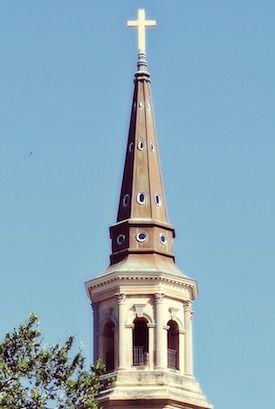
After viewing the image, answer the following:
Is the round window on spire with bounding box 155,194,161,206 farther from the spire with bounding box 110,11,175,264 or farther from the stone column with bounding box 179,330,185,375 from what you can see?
the stone column with bounding box 179,330,185,375

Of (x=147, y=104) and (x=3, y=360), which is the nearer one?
(x=3, y=360)

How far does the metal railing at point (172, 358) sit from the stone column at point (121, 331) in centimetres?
221

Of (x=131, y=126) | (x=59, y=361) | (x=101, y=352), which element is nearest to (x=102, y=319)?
(x=101, y=352)

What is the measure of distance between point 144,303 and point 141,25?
15878mm

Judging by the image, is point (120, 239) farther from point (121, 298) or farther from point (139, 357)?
point (139, 357)

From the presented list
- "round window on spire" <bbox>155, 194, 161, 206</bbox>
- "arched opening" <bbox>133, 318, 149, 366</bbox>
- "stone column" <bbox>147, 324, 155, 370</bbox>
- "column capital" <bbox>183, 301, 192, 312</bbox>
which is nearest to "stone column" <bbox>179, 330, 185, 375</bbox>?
"column capital" <bbox>183, 301, 192, 312</bbox>

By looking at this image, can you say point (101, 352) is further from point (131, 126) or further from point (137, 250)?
point (131, 126)

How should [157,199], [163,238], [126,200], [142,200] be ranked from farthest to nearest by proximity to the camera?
[126,200]
[157,199]
[142,200]
[163,238]

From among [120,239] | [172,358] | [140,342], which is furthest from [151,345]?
[120,239]

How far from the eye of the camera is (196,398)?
7738 cm

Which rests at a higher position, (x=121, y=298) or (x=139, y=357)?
(x=121, y=298)

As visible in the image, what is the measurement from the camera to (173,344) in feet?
260

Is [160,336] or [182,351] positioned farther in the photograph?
[182,351]

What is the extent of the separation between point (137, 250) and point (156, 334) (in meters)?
5.02
